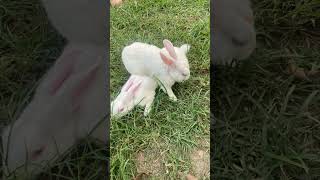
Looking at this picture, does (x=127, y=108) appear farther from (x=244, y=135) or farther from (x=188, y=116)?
(x=244, y=135)

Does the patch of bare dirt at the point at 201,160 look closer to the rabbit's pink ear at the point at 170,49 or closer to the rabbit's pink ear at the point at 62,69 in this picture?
the rabbit's pink ear at the point at 170,49

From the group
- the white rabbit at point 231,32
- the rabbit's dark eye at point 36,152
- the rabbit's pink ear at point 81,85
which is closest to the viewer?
the rabbit's dark eye at point 36,152

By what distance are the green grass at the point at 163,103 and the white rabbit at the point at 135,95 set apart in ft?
0.09

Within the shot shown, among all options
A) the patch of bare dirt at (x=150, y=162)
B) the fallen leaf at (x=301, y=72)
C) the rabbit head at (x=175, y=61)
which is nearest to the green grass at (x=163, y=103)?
the patch of bare dirt at (x=150, y=162)

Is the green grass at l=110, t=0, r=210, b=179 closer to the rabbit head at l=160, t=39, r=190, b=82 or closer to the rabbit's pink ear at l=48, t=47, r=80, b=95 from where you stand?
the rabbit head at l=160, t=39, r=190, b=82

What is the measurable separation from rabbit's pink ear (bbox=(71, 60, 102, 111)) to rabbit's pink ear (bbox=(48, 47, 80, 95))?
0.20 feet

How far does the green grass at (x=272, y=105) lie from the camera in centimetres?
183

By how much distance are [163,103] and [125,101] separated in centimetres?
16

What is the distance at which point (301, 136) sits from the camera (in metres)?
1.93

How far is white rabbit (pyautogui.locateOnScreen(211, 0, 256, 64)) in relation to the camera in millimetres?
2121

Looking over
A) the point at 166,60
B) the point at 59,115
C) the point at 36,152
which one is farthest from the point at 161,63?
the point at 36,152

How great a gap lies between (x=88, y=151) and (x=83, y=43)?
507 millimetres

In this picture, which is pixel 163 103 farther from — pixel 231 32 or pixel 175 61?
pixel 231 32

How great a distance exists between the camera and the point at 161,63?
2.00 meters
